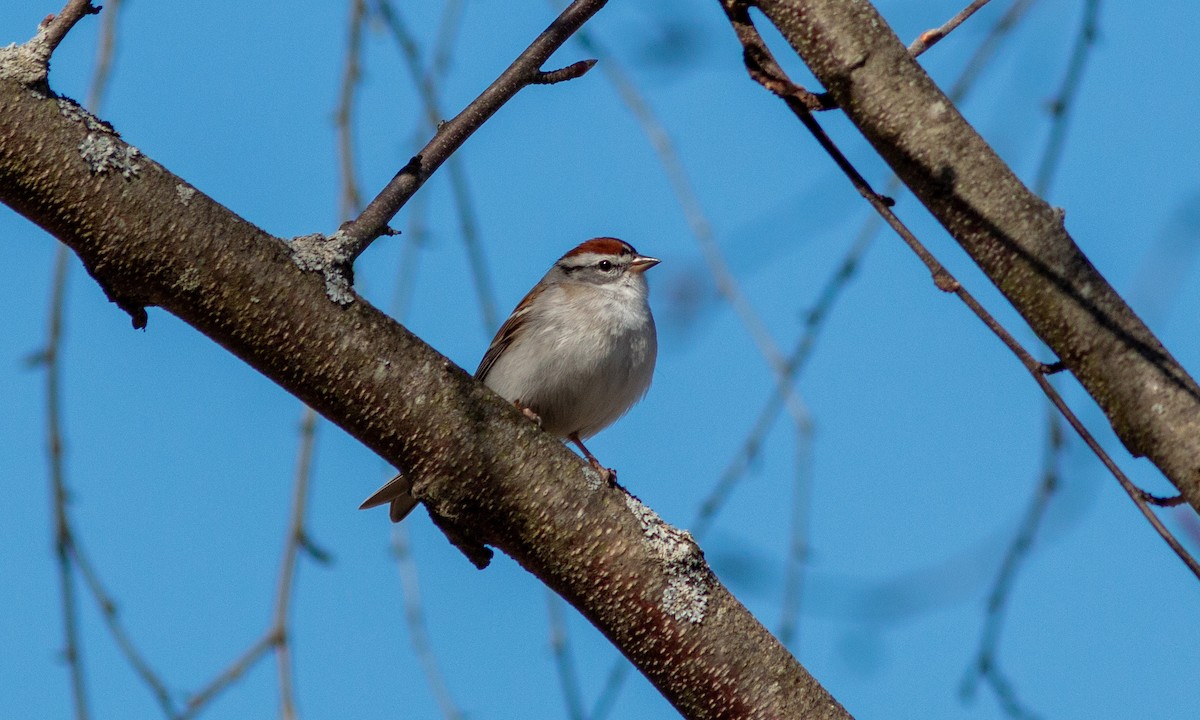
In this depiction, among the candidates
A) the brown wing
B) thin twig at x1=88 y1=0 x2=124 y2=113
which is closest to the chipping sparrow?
the brown wing

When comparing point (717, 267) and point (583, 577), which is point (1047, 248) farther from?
point (717, 267)

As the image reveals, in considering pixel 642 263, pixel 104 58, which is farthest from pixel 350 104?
pixel 642 263

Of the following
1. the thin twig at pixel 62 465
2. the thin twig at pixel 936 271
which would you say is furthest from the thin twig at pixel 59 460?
the thin twig at pixel 936 271

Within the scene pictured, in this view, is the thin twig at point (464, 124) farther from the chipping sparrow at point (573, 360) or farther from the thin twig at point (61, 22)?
the chipping sparrow at point (573, 360)

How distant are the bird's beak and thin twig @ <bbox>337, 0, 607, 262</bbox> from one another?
3.21m

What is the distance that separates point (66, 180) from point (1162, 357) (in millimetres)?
1859

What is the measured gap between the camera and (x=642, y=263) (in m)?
5.97

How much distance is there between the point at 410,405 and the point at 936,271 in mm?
949

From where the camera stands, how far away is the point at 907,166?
216 cm

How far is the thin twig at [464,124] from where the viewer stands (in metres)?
2.51

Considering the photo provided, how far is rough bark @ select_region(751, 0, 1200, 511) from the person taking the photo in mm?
2023

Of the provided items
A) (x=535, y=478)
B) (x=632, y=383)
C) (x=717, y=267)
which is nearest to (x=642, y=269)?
(x=632, y=383)

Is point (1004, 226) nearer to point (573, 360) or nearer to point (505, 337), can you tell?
point (573, 360)

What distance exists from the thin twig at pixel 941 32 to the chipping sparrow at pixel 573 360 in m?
2.68
